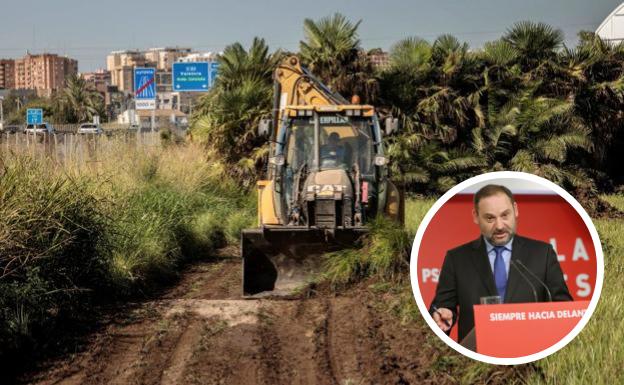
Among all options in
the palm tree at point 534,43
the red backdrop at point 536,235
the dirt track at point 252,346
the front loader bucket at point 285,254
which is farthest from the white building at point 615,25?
the red backdrop at point 536,235

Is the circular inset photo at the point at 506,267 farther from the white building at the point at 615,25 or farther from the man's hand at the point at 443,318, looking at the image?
the white building at the point at 615,25

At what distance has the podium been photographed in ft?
14.9

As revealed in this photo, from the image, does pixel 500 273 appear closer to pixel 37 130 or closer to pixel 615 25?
Result: pixel 37 130

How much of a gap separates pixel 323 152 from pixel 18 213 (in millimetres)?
5420

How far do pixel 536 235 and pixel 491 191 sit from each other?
1.15 feet

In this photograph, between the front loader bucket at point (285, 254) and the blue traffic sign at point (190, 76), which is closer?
the front loader bucket at point (285, 254)

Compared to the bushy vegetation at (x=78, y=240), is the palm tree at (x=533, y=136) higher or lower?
higher

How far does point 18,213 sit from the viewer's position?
8.92 metres

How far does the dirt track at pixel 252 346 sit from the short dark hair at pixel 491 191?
9.02 ft

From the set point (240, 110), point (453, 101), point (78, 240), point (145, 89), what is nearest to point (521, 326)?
point (78, 240)

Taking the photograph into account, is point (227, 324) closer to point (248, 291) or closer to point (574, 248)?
point (248, 291)

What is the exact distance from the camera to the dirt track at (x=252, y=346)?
23.7 ft

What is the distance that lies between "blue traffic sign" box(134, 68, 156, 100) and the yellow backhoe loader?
486 inches

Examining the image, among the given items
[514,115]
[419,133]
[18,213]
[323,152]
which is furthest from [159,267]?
[514,115]
